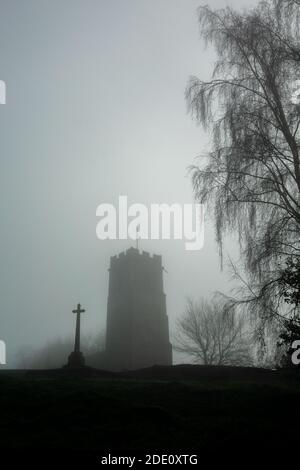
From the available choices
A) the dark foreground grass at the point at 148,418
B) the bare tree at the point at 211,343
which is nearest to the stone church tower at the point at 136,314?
the bare tree at the point at 211,343

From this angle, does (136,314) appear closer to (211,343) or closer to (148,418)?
(211,343)

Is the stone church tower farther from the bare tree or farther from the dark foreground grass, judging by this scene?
the dark foreground grass

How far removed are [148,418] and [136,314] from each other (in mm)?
32683

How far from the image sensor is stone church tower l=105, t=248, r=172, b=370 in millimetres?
37078

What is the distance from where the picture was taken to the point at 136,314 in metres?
39.0

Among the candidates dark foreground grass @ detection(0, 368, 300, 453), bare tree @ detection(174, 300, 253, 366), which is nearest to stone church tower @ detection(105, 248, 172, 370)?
bare tree @ detection(174, 300, 253, 366)

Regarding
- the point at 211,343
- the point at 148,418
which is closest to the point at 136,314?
the point at 211,343

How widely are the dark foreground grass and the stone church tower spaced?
2775cm

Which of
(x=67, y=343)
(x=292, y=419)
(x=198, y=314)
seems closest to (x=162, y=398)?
(x=292, y=419)

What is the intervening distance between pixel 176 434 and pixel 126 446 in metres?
0.84

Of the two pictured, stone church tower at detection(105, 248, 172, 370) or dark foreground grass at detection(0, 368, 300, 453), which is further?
stone church tower at detection(105, 248, 172, 370)

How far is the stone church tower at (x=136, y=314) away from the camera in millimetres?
37078
